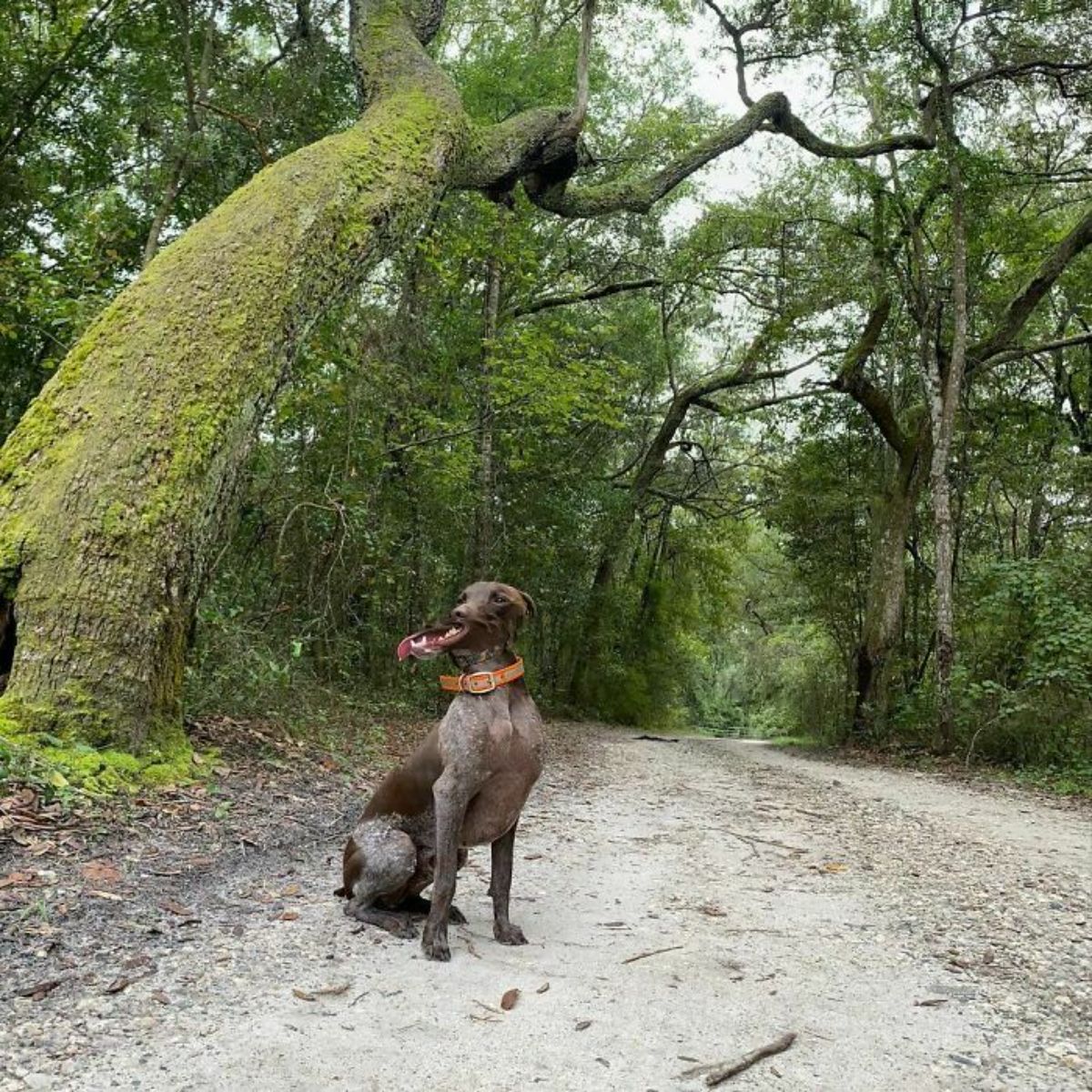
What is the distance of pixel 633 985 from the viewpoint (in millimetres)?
2951

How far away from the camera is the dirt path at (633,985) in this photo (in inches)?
89.6

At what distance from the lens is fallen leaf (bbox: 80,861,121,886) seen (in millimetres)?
3396

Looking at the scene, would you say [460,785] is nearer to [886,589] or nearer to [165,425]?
[165,425]

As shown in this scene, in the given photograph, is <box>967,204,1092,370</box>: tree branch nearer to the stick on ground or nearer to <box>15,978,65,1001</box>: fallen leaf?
the stick on ground

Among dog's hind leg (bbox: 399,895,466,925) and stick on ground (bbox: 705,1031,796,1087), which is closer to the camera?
stick on ground (bbox: 705,1031,796,1087)

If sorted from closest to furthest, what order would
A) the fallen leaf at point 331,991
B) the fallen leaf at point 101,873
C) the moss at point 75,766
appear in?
the fallen leaf at point 331,991
the fallen leaf at point 101,873
the moss at point 75,766

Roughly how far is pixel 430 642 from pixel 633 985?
1372 mm

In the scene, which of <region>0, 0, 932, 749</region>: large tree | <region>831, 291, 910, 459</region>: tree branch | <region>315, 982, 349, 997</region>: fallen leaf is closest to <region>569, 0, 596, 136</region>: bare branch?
<region>0, 0, 932, 749</region>: large tree

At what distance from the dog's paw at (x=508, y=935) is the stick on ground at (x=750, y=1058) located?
1.11 meters

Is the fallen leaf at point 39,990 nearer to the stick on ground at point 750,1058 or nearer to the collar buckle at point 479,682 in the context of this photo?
the collar buckle at point 479,682

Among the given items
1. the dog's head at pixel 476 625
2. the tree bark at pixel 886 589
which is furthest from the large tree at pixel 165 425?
the tree bark at pixel 886 589

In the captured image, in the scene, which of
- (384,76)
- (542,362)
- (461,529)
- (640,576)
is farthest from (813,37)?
(640,576)

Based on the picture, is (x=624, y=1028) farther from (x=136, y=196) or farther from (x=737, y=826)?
(x=136, y=196)

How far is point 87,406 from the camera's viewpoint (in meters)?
5.52
